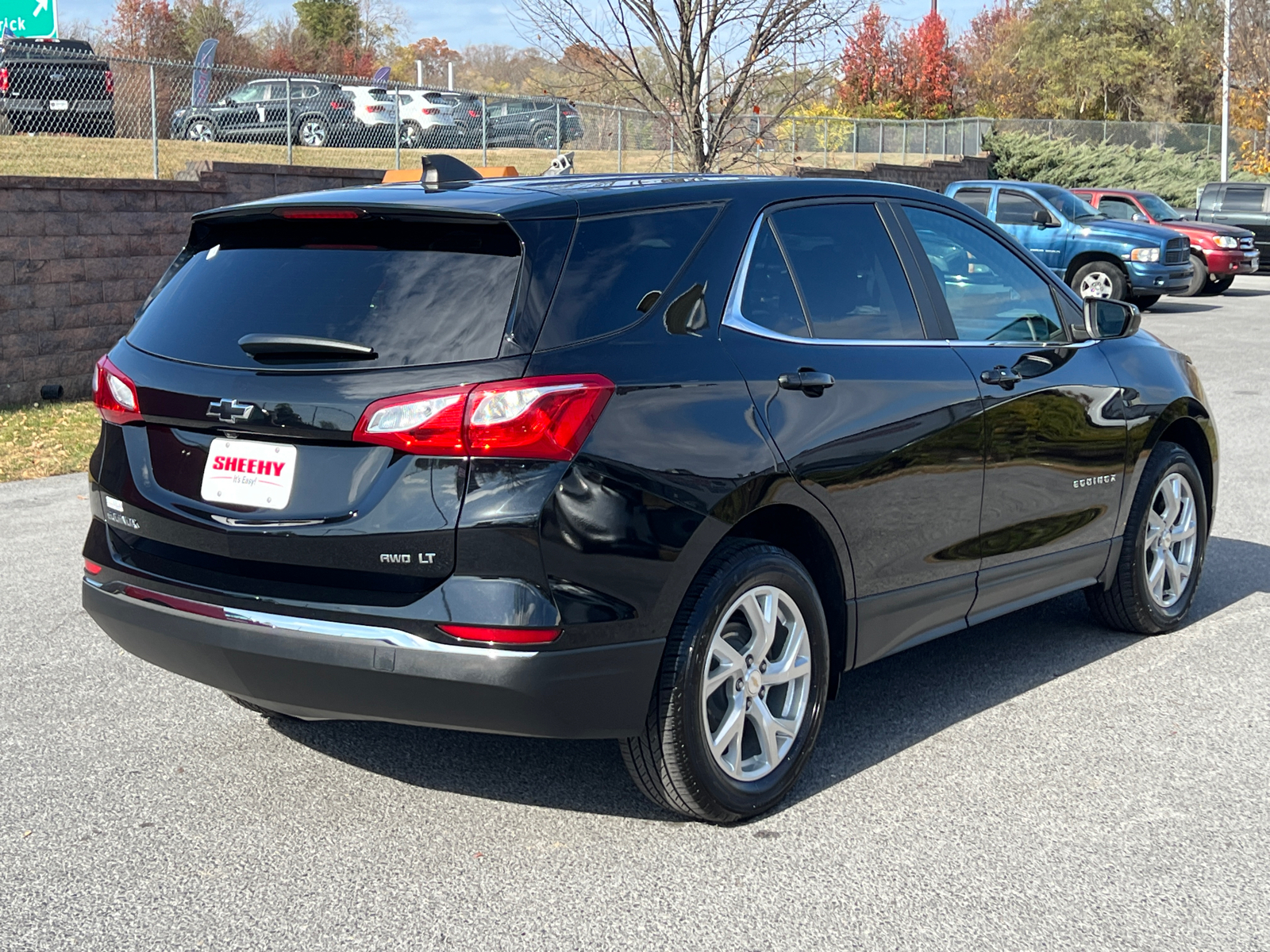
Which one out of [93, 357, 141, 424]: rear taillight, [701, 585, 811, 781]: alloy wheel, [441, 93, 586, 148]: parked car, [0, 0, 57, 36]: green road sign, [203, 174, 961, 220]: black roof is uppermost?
[0, 0, 57, 36]: green road sign

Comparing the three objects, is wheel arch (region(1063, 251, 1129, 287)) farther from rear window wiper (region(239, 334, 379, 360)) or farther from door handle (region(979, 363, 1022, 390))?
rear window wiper (region(239, 334, 379, 360))

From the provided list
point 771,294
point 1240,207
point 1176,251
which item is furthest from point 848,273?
point 1240,207

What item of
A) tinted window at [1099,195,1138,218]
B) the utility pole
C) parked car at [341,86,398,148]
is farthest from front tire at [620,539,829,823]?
the utility pole

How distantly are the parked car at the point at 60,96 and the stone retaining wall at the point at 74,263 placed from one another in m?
1.24

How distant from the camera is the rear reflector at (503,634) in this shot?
3.45 meters

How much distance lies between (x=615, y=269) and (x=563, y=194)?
0.29 metres

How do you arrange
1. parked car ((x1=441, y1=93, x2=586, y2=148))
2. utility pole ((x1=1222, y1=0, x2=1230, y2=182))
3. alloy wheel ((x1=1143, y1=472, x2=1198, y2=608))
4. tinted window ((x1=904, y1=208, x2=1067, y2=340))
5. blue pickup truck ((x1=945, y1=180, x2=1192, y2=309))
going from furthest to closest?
utility pole ((x1=1222, y1=0, x2=1230, y2=182)), blue pickup truck ((x1=945, y1=180, x2=1192, y2=309)), parked car ((x1=441, y1=93, x2=586, y2=148)), alloy wheel ((x1=1143, y1=472, x2=1198, y2=608)), tinted window ((x1=904, y1=208, x2=1067, y2=340))

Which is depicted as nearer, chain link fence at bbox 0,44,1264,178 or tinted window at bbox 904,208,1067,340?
tinted window at bbox 904,208,1067,340

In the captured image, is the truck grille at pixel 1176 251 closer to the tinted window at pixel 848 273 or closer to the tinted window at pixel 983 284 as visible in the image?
the tinted window at pixel 983 284

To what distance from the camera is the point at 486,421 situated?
343cm

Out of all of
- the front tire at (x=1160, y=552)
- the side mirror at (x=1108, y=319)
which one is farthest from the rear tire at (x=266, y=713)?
the side mirror at (x=1108, y=319)

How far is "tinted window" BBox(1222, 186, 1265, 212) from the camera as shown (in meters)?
31.5

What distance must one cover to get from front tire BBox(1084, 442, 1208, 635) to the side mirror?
0.57 meters

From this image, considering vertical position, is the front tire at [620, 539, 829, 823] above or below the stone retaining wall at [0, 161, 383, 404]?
below
